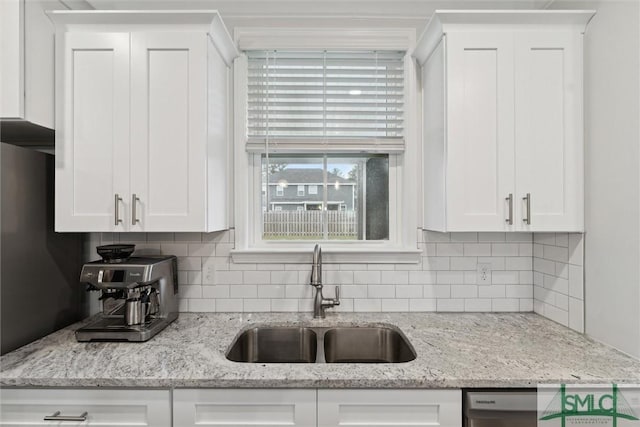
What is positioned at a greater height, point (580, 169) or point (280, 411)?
point (580, 169)

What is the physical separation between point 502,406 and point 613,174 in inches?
40.0

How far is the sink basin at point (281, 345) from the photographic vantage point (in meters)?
1.76

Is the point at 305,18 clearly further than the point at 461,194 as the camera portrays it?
Yes

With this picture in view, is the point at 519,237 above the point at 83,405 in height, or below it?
above

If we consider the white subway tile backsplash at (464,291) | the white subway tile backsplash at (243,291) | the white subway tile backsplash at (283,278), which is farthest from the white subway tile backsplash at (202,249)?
the white subway tile backsplash at (464,291)

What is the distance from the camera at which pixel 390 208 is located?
2.06 metres

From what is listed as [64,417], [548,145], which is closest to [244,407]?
[64,417]

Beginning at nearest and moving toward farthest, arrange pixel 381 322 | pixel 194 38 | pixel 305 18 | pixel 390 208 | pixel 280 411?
pixel 280 411 → pixel 194 38 → pixel 381 322 → pixel 305 18 → pixel 390 208

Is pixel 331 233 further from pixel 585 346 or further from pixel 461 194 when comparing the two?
pixel 585 346

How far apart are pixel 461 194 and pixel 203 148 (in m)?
1.17

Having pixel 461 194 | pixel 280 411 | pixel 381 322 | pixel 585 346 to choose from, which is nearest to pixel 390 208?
pixel 461 194

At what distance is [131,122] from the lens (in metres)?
1.56

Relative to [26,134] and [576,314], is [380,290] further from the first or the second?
[26,134]

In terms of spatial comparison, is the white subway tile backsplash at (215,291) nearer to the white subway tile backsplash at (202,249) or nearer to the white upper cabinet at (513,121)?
the white subway tile backsplash at (202,249)
